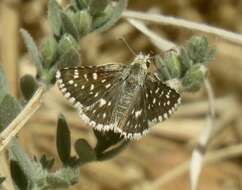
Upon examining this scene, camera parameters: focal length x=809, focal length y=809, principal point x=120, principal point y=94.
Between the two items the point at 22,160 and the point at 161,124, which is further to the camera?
Answer: the point at 161,124

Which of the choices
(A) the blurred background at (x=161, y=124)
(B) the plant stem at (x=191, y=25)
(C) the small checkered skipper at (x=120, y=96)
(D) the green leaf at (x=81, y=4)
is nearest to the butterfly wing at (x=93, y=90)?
(C) the small checkered skipper at (x=120, y=96)

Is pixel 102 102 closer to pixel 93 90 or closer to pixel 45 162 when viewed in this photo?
pixel 93 90

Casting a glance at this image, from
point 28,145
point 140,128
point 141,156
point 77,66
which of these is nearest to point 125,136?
point 140,128

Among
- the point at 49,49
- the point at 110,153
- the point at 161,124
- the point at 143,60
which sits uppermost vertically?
the point at 49,49

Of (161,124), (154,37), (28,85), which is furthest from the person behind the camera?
(161,124)

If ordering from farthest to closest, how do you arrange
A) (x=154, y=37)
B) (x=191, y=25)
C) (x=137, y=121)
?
(x=154, y=37)
(x=191, y=25)
(x=137, y=121)

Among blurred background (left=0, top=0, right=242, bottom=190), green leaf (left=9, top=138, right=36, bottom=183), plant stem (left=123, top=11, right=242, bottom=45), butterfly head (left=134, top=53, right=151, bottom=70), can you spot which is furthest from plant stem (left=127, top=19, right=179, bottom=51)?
blurred background (left=0, top=0, right=242, bottom=190)

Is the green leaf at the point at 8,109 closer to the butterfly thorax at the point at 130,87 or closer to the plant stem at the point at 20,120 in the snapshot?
the plant stem at the point at 20,120

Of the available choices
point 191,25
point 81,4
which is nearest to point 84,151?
point 81,4
